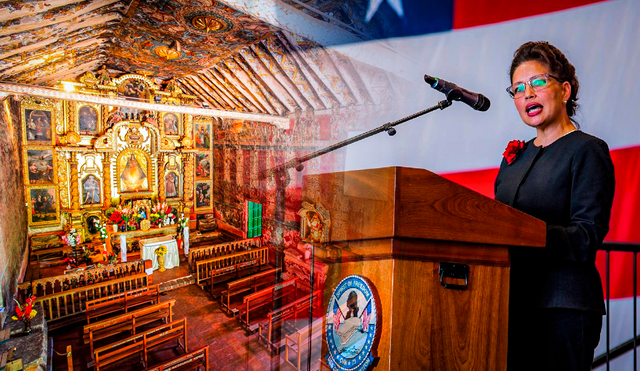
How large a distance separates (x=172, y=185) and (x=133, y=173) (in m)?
1.29

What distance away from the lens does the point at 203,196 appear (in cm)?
1131

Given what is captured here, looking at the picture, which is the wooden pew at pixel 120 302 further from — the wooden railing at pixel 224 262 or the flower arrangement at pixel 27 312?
the wooden railing at pixel 224 262

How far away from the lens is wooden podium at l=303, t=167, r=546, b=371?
28.0 inches

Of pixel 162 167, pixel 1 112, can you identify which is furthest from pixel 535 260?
pixel 162 167

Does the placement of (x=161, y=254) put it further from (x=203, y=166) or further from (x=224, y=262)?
(x=203, y=166)

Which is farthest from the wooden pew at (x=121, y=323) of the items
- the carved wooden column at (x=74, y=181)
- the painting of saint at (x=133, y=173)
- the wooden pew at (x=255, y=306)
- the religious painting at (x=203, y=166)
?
the religious painting at (x=203, y=166)

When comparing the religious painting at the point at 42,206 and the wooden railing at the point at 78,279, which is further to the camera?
the religious painting at the point at 42,206

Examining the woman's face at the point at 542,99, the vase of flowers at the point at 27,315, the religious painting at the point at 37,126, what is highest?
the religious painting at the point at 37,126

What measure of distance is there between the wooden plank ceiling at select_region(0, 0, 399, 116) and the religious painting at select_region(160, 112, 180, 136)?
225cm

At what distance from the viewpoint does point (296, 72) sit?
538cm

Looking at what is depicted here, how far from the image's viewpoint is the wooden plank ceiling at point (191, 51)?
321 cm

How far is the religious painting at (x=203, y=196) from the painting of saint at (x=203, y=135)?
59.2 inches

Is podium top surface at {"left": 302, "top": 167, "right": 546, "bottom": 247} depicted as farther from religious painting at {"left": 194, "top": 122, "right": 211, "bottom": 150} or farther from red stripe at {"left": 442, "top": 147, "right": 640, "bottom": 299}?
religious painting at {"left": 194, "top": 122, "right": 211, "bottom": 150}

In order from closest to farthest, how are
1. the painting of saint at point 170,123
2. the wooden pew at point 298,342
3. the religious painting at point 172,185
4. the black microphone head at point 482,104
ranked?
the black microphone head at point 482,104
the wooden pew at point 298,342
the painting of saint at point 170,123
the religious painting at point 172,185
